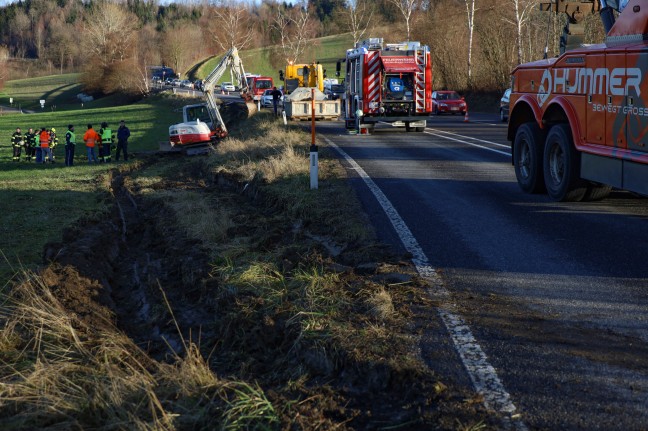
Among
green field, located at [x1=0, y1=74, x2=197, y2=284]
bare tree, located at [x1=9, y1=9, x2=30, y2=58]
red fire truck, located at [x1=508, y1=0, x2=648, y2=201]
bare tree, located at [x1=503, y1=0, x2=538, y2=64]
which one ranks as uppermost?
bare tree, located at [x1=9, y1=9, x2=30, y2=58]

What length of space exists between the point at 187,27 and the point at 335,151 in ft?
395

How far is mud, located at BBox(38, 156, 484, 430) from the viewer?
4.49m

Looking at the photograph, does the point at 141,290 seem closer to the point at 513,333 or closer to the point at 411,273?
the point at 411,273

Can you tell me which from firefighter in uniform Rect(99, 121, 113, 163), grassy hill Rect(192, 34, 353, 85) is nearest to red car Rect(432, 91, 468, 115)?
firefighter in uniform Rect(99, 121, 113, 163)

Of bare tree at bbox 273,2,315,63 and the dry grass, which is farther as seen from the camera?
bare tree at bbox 273,2,315,63

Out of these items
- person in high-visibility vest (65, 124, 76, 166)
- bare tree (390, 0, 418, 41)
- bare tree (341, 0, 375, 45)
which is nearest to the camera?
person in high-visibility vest (65, 124, 76, 166)

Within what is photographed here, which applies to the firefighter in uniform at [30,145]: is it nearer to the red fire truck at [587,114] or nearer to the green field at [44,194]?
the green field at [44,194]

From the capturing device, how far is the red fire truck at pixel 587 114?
8867mm

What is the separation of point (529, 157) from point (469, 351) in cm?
748

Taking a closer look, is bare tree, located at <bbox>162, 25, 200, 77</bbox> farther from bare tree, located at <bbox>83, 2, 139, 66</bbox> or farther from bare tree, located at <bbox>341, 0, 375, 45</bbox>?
bare tree, located at <bbox>341, 0, 375, 45</bbox>

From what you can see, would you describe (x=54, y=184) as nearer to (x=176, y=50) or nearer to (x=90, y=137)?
(x=90, y=137)

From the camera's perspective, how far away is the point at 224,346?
6.24 m

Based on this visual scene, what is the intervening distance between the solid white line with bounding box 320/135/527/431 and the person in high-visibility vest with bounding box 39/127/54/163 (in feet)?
80.6

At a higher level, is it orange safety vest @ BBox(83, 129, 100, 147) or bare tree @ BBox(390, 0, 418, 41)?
bare tree @ BBox(390, 0, 418, 41)
